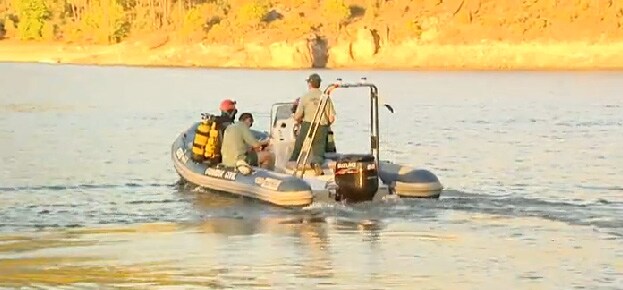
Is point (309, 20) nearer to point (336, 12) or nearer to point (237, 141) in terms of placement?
point (336, 12)

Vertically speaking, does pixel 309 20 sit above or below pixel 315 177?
below

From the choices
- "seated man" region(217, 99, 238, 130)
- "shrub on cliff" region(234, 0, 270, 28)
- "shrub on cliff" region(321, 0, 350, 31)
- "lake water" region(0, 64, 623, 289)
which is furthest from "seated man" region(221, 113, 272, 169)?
"shrub on cliff" region(234, 0, 270, 28)

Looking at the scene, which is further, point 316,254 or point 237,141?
point 237,141

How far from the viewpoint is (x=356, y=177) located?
1970cm

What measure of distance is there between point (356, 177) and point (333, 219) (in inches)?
26.3

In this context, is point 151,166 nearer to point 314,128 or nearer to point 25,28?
point 314,128

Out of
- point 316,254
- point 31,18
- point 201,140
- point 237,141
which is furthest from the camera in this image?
point 31,18

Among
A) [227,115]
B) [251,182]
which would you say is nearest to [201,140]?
[227,115]

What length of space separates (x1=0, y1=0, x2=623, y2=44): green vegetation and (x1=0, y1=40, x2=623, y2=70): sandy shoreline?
1.22 metres

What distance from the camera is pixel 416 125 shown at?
1811 inches

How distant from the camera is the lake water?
50.2ft

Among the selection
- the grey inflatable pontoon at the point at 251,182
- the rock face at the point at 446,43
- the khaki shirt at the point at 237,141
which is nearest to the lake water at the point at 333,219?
the grey inflatable pontoon at the point at 251,182

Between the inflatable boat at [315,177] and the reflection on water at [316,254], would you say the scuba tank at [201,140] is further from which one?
the reflection on water at [316,254]

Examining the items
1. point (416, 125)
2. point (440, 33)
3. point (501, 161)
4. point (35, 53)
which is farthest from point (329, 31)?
point (501, 161)
